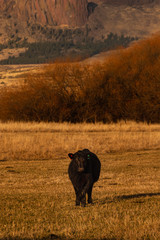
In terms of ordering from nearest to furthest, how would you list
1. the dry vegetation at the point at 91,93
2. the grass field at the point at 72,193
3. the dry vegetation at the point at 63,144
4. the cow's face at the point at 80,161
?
the grass field at the point at 72,193, the cow's face at the point at 80,161, the dry vegetation at the point at 63,144, the dry vegetation at the point at 91,93

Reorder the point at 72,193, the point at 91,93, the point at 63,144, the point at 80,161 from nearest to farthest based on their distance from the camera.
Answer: the point at 80,161
the point at 72,193
the point at 63,144
the point at 91,93

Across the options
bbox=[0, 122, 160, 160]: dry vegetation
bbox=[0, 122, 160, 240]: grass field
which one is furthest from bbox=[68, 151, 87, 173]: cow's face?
bbox=[0, 122, 160, 160]: dry vegetation

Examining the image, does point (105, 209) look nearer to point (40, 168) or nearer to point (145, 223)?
Result: point (145, 223)

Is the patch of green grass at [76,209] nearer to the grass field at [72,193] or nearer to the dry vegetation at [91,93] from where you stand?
the grass field at [72,193]

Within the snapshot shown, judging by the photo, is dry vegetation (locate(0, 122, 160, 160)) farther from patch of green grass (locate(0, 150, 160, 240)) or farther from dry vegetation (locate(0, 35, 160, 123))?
dry vegetation (locate(0, 35, 160, 123))

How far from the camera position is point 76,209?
8.05 meters

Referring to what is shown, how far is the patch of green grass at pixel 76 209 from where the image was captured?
6.30 metres

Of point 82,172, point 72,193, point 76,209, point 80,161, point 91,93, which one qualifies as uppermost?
point 80,161

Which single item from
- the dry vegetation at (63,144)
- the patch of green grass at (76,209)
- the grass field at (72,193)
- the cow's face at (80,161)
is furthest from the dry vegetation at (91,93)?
the cow's face at (80,161)

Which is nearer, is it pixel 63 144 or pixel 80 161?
pixel 80 161

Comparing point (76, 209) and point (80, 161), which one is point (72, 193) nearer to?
point (76, 209)

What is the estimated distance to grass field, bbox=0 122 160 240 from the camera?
6.46 metres

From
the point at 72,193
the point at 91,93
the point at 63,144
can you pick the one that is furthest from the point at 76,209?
the point at 91,93

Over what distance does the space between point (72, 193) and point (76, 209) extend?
8.66 ft
